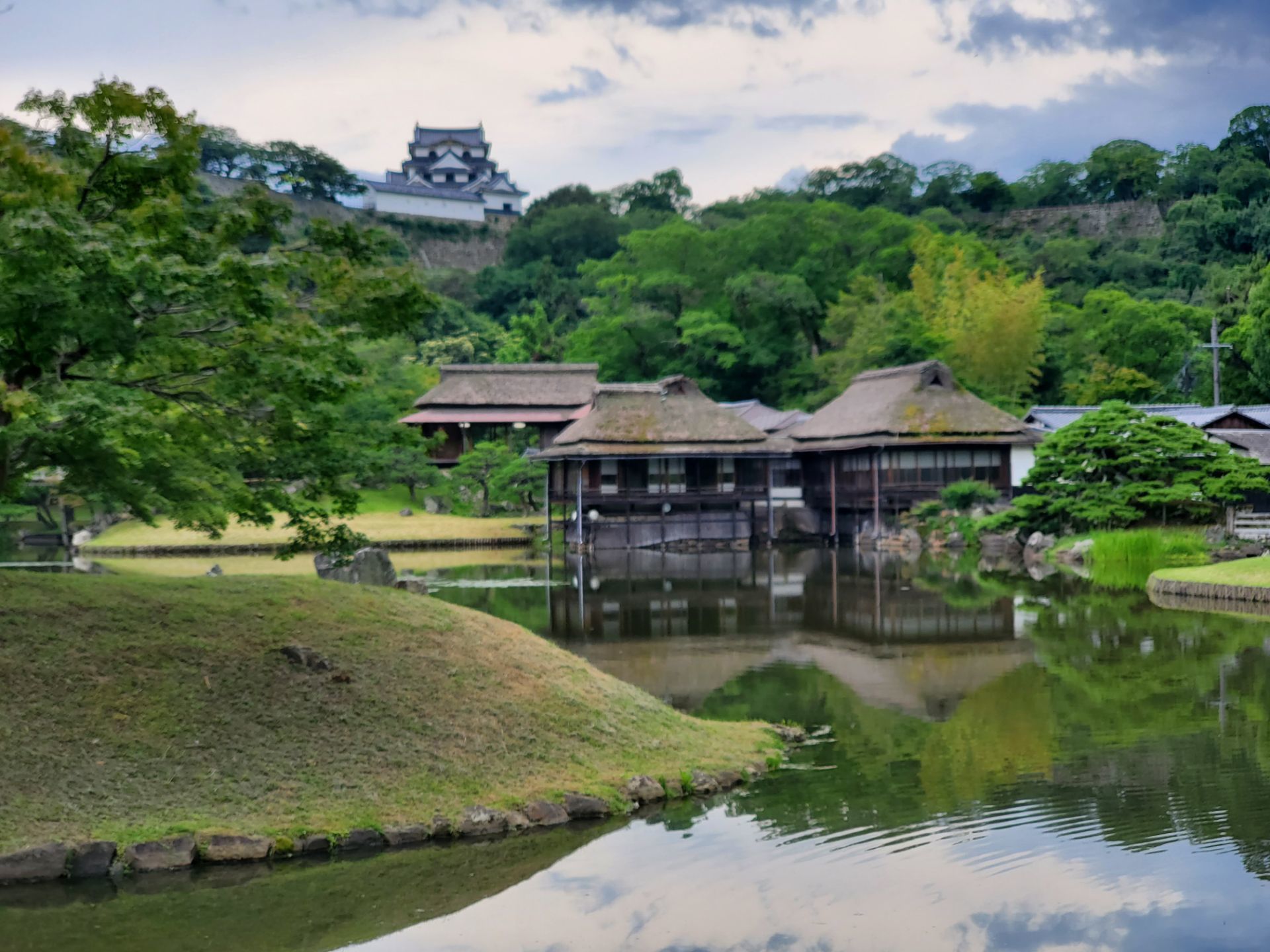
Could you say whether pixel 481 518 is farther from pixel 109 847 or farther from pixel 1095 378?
pixel 109 847

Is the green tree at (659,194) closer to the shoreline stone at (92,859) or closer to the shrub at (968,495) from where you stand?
the shrub at (968,495)

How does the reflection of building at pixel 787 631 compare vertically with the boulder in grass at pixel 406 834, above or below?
below

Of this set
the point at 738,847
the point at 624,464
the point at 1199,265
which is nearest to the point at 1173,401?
the point at 1199,265

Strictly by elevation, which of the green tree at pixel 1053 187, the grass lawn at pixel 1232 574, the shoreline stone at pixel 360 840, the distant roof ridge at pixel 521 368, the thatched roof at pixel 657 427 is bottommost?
the shoreline stone at pixel 360 840

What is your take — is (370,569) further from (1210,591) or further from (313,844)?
(1210,591)

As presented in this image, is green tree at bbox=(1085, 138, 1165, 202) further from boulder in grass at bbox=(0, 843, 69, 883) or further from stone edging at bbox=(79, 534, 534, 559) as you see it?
boulder in grass at bbox=(0, 843, 69, 883)

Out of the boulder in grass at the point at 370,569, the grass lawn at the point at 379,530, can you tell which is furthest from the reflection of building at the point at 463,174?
the boulder in grass at the point at 370,569

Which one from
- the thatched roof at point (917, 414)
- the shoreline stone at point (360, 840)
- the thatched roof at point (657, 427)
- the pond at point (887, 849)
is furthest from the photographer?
the thatched roof at point (917, 414)

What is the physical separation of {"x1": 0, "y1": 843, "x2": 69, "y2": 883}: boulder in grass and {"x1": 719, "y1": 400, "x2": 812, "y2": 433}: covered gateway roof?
39392 mm

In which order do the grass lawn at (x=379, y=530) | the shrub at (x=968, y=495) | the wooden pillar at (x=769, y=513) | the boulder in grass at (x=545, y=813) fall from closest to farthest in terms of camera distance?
the boulder in grass at (x=545, y=813) < the grass lawn at (x=379, y=530) < the shrub at (x=968, y=495) < the wooden pillar at (x=769, y=513)

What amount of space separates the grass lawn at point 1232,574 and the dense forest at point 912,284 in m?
19.9

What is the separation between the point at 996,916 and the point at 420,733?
465 centimetres

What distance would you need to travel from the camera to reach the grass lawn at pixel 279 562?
29.0 metres

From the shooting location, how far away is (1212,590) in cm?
2292
